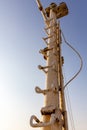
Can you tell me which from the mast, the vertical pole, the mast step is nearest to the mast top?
the mast

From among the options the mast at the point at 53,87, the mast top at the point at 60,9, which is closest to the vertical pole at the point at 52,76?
the mast at the point at 53,87

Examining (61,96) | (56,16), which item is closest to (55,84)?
(61,96)

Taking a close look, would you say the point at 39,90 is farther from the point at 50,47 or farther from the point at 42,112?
the point at 50,47

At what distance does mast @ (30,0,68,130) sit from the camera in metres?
2.70

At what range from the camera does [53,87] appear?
3074 mm

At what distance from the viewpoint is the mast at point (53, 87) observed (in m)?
2.70

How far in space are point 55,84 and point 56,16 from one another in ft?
8.33

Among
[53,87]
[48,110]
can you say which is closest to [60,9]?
[53,87]

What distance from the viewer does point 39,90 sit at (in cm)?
311

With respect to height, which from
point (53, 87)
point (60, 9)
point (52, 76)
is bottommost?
point (53, 87)

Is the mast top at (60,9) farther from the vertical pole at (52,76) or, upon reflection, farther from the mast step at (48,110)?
the mast step at (48,110)

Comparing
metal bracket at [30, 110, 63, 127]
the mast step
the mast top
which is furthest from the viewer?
the mast top

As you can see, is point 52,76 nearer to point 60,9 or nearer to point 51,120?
point 51,120

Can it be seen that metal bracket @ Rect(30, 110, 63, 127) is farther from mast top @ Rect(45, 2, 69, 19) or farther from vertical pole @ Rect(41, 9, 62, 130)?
mast top @ Rect(45, 2, 69, 19)
